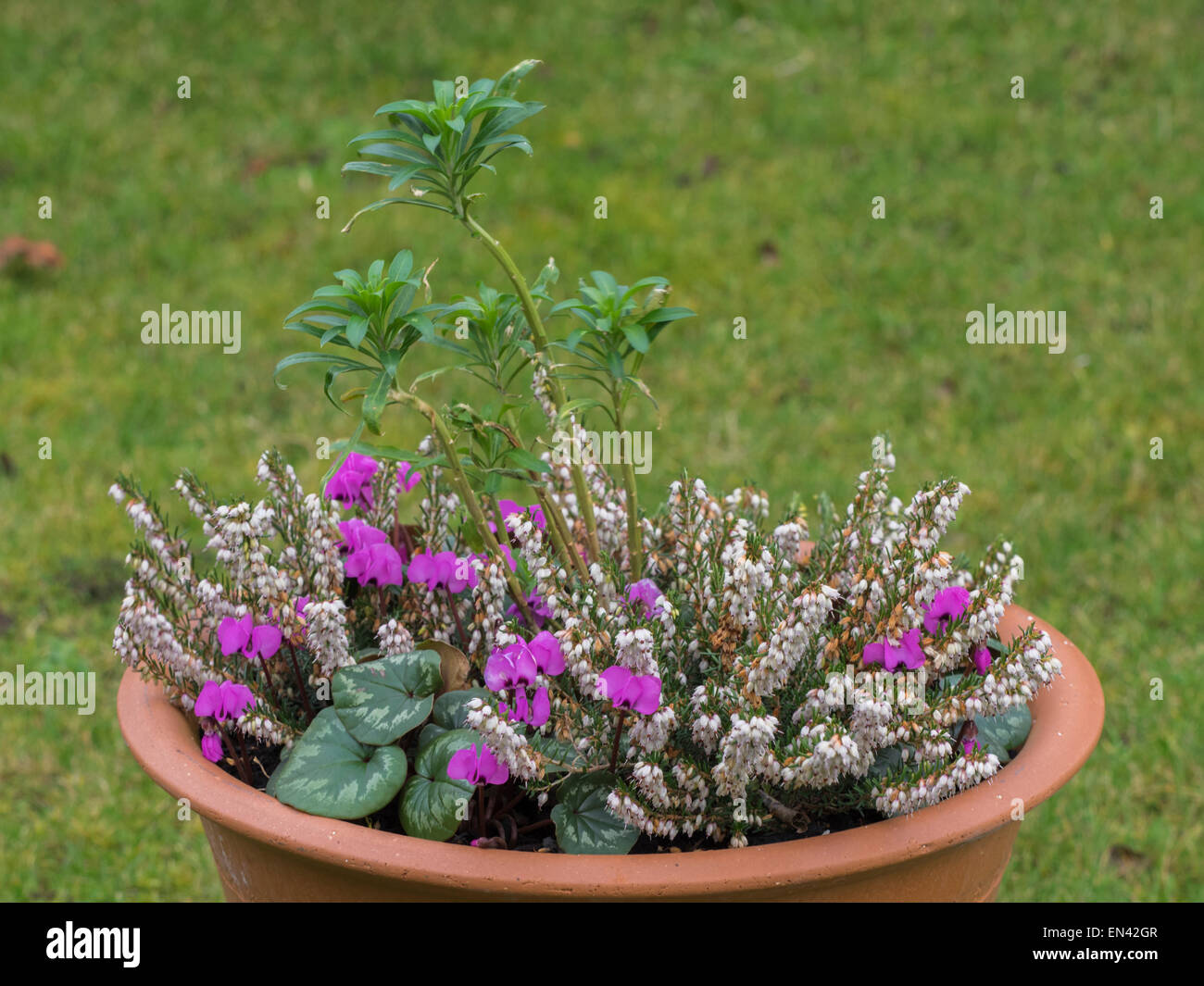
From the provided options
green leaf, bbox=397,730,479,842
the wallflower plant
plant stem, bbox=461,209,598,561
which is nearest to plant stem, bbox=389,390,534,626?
the wallflower plant

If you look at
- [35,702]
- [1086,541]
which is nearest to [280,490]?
[35,702]

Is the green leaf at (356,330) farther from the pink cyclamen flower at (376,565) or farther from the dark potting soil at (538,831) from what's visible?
the dark potting soil at (538,831)

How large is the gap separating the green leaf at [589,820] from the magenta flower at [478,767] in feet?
0.36

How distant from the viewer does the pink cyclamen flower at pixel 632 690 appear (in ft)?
5.74

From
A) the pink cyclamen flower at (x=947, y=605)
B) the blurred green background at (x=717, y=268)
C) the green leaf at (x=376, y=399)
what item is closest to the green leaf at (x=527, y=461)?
the green leaf at (x=376, y=399)

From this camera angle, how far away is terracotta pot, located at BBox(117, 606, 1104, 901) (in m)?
1.67

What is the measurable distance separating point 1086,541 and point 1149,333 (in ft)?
4.28

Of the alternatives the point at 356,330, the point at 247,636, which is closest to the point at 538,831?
the point at 247,636

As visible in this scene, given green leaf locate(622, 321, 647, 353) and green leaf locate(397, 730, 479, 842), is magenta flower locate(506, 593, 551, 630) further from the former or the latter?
green leaf locate(622, 321, 647, 353)

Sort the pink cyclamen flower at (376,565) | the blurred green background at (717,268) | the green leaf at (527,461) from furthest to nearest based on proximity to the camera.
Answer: the blurred green background at (717,268)
the pink cyclamen flower at (376,565)
the green leaf at (527,461)

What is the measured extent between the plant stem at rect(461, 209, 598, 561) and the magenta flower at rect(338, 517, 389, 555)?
1.15 feet

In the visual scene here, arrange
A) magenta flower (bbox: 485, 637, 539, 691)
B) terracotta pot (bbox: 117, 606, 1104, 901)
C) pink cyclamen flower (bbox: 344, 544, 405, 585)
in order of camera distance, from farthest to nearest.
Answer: pink cyclamen flower (bbox: 344, 544, 405, 585) < magenta flower (bbox: 485, 637, 539, 691) < terracotta pot (bbox: 117, 606, 1104, 901)
